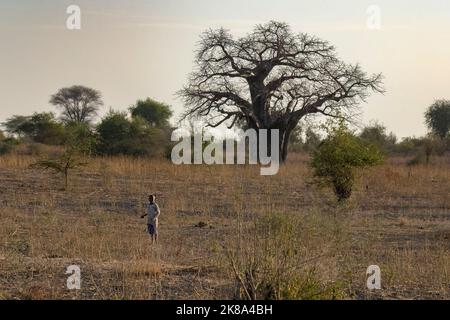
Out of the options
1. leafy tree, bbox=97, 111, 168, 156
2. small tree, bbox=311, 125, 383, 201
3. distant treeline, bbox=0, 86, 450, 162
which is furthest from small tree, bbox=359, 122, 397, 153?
small tree, bbox=311, 125, 383, 201

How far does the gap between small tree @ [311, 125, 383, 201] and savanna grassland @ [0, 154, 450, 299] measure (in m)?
0.48

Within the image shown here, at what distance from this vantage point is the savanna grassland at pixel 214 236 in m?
5.98

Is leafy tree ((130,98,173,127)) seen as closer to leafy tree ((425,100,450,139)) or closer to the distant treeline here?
the distant treeline

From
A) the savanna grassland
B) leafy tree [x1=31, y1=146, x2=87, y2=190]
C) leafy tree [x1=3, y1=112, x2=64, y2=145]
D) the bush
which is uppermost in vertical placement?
leafy tree [x1=3, y1=112, x2=64, y2=145]

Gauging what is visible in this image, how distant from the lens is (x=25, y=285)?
6477mm

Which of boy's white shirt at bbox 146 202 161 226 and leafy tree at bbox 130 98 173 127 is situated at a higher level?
leafy tree at bbox 130 98 173 127

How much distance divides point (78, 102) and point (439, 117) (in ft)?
80.6

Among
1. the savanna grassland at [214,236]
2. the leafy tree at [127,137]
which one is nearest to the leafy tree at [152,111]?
the leafy tree at [127,137]

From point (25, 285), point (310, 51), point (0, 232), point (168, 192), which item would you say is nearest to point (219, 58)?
point (310, 51)

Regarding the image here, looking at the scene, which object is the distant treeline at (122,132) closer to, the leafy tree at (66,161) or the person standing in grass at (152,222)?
the leafy tree at (66,161)

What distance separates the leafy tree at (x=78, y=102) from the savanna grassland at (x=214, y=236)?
26079mm

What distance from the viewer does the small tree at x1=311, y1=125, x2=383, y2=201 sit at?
15336mm

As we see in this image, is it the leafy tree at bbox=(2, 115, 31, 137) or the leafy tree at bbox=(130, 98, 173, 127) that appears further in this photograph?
the leafy tree at bbox=(130, 98, 173, 127)

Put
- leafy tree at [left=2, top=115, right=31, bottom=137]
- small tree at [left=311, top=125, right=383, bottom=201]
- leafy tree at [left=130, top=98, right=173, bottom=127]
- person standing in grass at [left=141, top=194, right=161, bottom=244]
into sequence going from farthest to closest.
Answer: leafy tree at [left=130, top=98, right=173, bottom=127], leafy tree at [left=2, top=115, right=31, bottom=137], small tree at [left=311, top=125, right=383, bottom=201], person standing in grass at [left=141, top=194, right=161, bottom=244]
